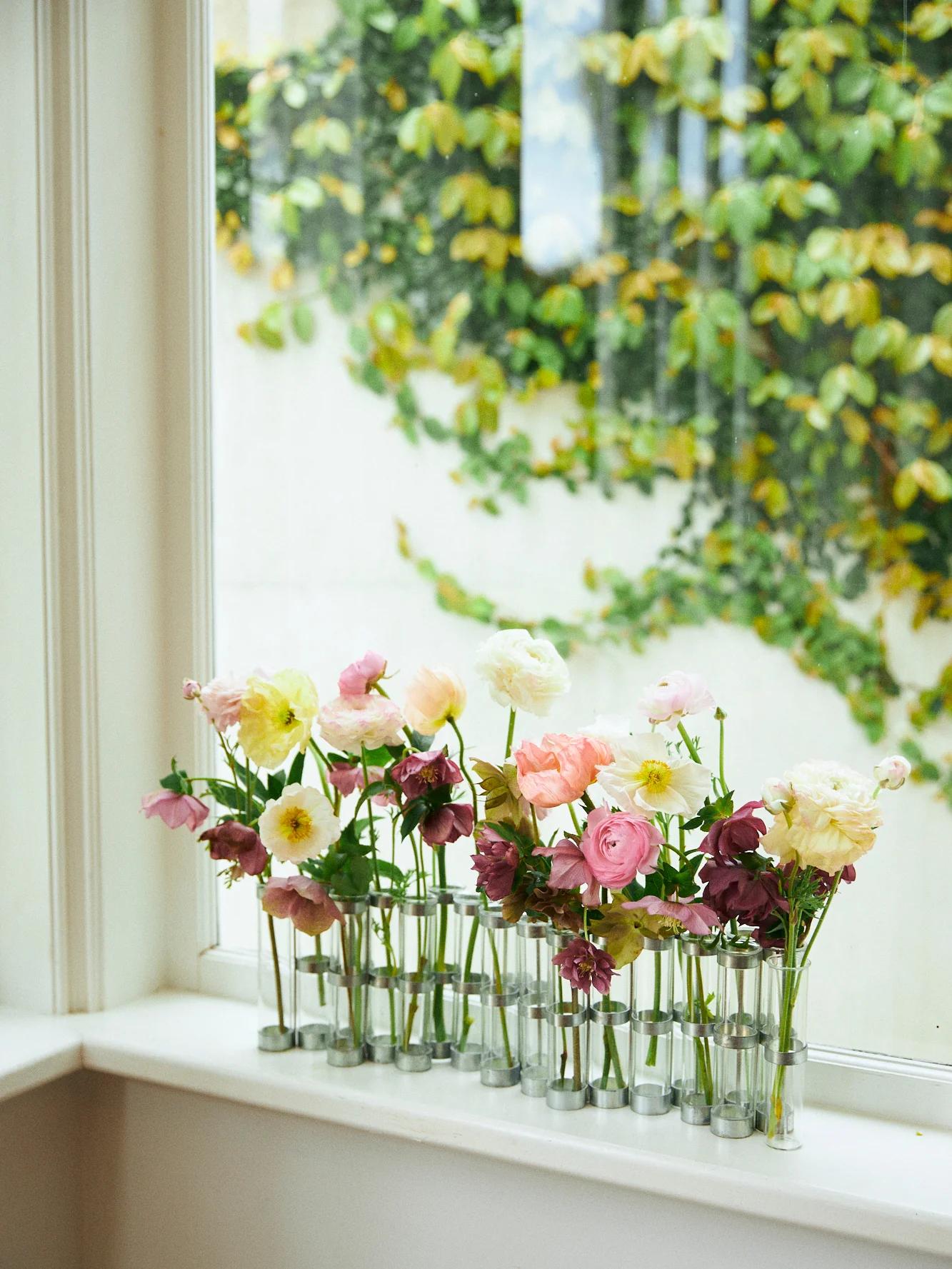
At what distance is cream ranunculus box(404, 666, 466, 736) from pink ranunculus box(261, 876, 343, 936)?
7.8 inches

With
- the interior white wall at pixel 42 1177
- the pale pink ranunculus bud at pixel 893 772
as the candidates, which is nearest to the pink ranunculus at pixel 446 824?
the pale pink ranunculus bud at pixel 893 772

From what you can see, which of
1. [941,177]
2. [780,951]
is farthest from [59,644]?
[941,177]

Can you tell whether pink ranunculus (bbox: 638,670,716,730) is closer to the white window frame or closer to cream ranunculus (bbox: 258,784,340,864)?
cream ranunculus (bbox: 258,784,340,864)

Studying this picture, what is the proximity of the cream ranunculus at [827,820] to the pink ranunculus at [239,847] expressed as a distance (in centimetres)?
52

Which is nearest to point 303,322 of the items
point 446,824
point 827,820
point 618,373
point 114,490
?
point 114,490

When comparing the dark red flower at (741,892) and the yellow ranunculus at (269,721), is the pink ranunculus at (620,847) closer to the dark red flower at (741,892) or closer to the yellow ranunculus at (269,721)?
the dark red flower at (741,892)

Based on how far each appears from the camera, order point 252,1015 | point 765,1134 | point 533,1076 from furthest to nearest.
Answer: point 252,1015, point 533,1076, point 765,1134

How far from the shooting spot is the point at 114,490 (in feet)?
4.79

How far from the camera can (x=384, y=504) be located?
1.44 metres

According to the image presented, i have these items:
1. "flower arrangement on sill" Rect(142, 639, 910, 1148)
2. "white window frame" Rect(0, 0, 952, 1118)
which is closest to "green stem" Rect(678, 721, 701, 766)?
"flower arrangement on sill" Rect(142, 639, 910, 1148)

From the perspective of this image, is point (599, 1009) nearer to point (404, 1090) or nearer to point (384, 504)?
point (404, 1090)

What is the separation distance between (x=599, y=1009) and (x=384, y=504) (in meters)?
0.61

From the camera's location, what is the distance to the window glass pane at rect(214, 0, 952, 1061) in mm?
1169

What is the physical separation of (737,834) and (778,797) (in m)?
0.05
